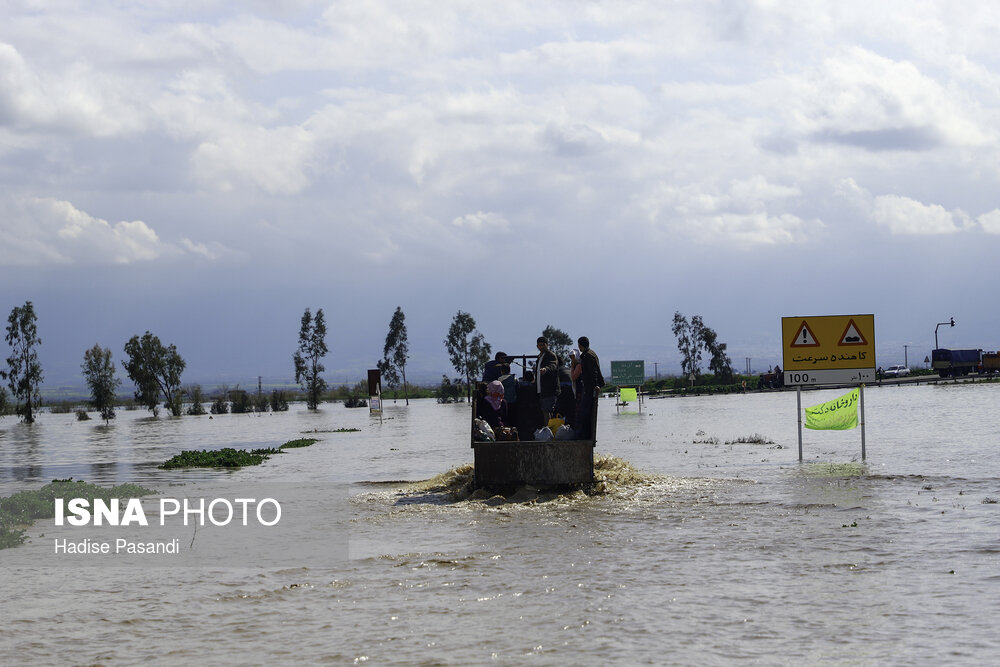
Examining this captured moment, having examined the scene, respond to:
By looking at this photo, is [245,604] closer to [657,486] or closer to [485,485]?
[485,485]

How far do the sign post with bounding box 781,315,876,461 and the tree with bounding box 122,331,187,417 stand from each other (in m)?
75.3

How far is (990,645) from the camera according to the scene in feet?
22.1

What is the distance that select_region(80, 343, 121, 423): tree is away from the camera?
81.1 metres

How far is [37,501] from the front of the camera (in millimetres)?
15852

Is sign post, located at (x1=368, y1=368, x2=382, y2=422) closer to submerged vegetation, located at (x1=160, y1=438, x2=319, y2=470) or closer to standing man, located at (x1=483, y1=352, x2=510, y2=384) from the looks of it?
submerged vegetation, located at (x1=160, y1=438, x2=319, y2=470)

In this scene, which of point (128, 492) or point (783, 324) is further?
point (783, 324)

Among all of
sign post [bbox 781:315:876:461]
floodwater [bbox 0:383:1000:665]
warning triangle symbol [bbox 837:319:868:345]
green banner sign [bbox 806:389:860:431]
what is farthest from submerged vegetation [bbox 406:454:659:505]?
green banner sign [bbox 806:389:860:431]

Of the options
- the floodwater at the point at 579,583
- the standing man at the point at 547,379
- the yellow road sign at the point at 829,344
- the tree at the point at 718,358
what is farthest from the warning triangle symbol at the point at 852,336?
the tree at the point at 718,358

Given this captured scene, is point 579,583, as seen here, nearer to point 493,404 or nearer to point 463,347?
point 493,404

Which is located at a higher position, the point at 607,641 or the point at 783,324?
the point at 783,324

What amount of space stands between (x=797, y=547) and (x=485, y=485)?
5909 mm

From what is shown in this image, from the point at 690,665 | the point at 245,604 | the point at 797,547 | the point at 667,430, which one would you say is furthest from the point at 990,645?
the point at 667,430

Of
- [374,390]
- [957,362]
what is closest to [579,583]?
[374,390]

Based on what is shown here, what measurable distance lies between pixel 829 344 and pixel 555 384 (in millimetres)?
7475
